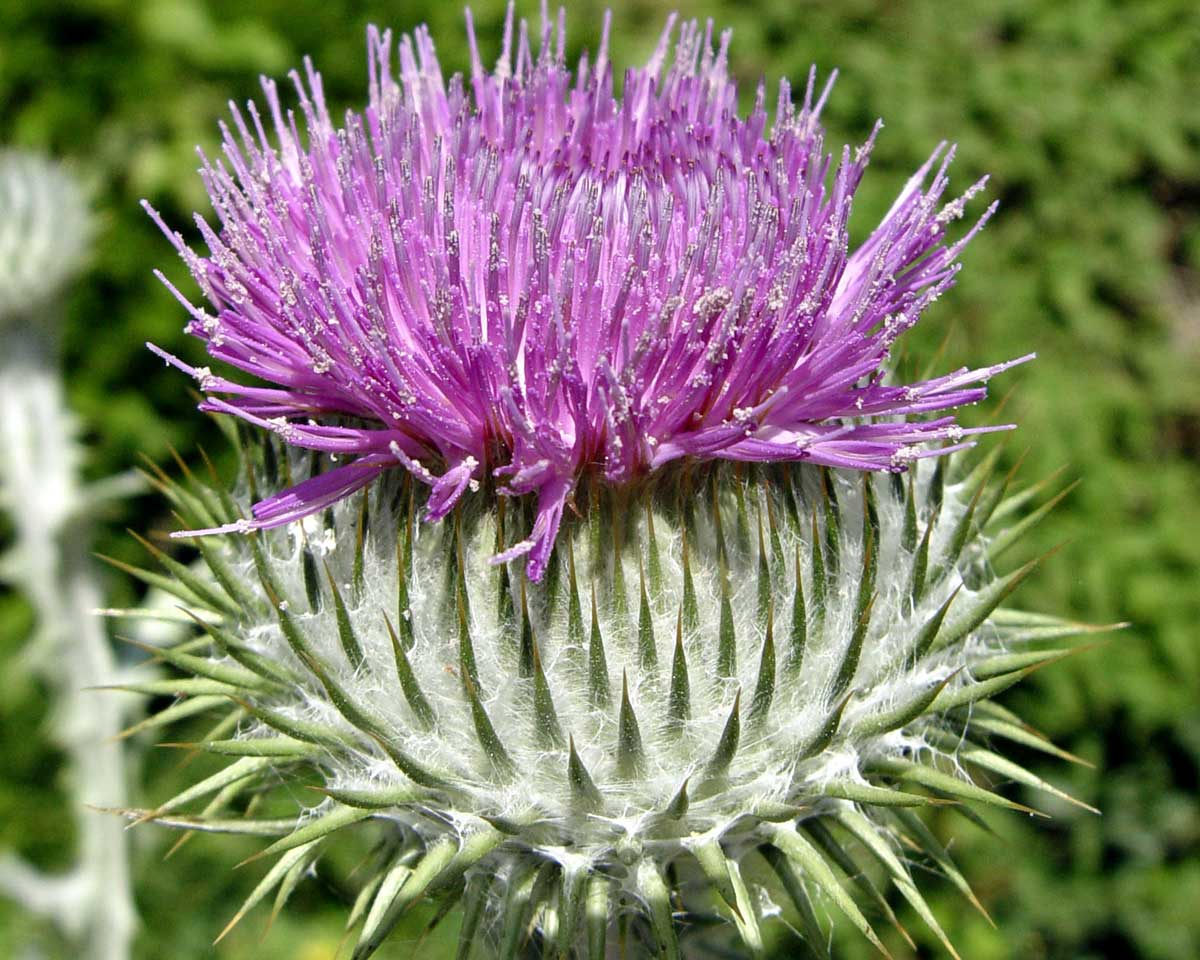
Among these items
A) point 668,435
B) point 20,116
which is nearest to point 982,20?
point 20,116

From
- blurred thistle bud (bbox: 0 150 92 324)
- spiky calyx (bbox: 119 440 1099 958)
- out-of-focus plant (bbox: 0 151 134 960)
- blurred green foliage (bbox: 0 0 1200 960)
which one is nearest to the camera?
spiky calyx (bbox: 119 440 1099 958)

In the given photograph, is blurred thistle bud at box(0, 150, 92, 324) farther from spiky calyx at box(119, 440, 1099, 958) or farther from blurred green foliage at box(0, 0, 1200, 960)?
spiky calyx at box(119, 440, 1099, 958)

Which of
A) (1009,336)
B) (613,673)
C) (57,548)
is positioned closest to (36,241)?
(57,548)

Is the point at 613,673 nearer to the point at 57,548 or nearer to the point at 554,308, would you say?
the point at 554,308

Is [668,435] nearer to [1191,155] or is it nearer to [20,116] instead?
[20,116]

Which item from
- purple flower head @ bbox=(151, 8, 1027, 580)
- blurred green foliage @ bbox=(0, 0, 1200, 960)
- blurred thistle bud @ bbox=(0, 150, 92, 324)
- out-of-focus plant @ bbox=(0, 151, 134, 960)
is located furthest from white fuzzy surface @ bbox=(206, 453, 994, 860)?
blurred green foliage @ bbox=(0, 0, 1200, 960)

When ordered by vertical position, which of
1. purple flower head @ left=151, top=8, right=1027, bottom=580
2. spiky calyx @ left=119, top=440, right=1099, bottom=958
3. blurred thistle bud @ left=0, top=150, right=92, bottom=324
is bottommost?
spiky calyx @ left=119, top=440, right=1099, bottom=958
